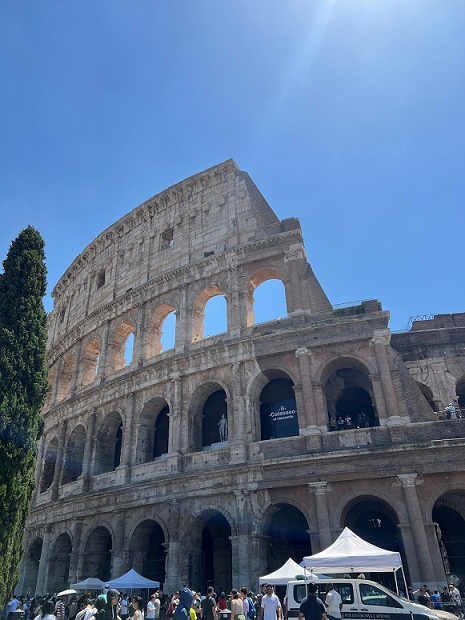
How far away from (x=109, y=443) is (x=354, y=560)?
1400 cm

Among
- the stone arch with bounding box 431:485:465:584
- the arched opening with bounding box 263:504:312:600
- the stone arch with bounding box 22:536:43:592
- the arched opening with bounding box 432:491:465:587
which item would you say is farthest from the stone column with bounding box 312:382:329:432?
the stone arch with bounding box 22:536:43:592

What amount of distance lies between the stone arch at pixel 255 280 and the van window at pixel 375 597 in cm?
1088

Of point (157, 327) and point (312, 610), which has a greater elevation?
point (157, 327)

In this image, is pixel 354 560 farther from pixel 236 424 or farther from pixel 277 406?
pixel 277 406

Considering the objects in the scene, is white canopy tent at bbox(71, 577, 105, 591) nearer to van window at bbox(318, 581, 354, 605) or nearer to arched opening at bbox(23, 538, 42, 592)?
arched opening at bbox(23, 538, 42, 592)

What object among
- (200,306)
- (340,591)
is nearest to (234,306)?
(200,306)

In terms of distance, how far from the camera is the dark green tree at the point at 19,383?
1127cm

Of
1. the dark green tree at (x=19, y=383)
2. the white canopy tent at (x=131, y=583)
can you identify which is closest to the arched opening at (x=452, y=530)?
the white canopy tent at (x=131, y=583)

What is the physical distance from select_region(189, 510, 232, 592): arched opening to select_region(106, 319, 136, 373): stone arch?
29.0ft

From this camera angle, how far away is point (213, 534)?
17.9 m

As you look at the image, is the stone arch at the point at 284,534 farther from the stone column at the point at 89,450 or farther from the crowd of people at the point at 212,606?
the stone column at the point at 89,450

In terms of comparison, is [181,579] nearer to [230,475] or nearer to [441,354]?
[230,475]

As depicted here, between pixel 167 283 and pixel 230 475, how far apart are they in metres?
9.57

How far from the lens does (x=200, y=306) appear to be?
69.6ft
